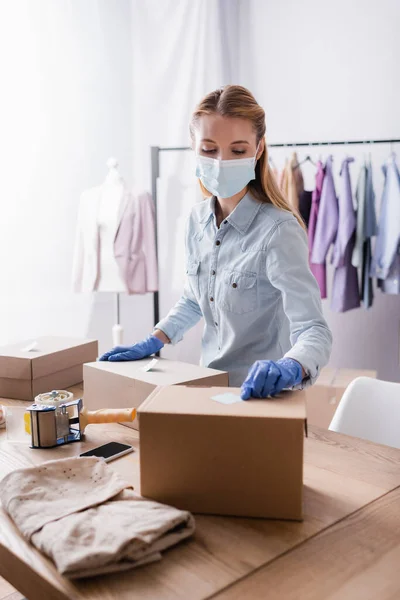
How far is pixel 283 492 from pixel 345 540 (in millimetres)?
117

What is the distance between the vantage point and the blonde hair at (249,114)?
1.50 metres

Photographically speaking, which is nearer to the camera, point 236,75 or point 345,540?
point 345,540

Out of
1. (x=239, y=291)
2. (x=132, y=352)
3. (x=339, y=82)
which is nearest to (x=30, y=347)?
(x=132, y=352)

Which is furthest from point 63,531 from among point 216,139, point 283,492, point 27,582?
point 216,139

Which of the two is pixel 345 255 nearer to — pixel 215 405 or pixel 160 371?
pixel 160 371

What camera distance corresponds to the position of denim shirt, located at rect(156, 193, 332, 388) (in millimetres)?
1469

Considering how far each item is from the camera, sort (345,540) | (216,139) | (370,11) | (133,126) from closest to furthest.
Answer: (345,540) < (216,139) < (370,11) < (133,126)

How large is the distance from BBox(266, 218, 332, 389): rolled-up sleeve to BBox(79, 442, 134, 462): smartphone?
387 millimetres

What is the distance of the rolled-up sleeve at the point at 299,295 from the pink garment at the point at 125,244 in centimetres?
200

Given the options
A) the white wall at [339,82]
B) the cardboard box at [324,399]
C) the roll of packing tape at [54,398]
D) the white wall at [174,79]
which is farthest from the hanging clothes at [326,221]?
the roll of packing tape at [54,398]

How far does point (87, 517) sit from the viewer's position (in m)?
0.91

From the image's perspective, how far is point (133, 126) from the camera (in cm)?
389

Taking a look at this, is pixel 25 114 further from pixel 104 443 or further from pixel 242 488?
pixel 242 488

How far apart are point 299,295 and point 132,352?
0.46 meters
